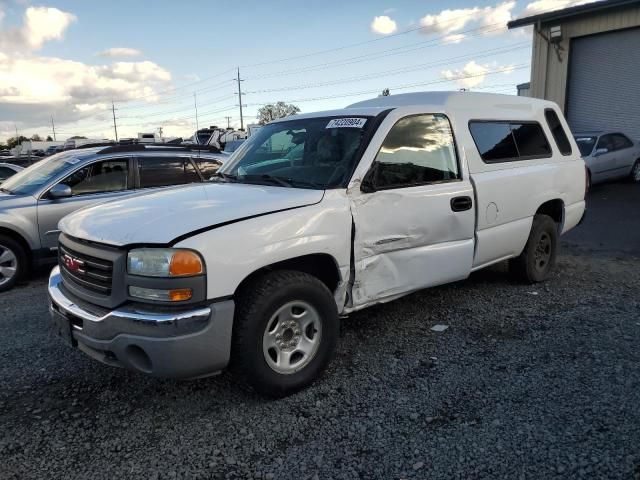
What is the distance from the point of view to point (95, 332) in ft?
9.71

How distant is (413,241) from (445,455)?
165 centimetres

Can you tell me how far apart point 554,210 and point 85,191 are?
557 cm

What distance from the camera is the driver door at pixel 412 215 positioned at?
3635mm

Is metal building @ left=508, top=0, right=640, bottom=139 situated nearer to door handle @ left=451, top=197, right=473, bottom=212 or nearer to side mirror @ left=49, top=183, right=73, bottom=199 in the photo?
door handle @ left=451, top=197, right=473, bottom=212

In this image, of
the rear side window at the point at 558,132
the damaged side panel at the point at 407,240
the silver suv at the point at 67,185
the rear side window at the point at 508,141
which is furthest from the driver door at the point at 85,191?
the rear side window at the point at 558,132

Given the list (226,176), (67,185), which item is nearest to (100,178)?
(67,185)

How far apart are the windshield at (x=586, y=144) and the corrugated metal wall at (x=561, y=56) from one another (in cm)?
352

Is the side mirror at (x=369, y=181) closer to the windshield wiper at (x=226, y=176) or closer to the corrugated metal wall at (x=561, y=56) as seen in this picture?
the windshield wiper at (x=226, y=176)

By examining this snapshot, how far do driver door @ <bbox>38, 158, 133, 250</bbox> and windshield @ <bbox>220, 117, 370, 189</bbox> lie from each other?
257 centimetres

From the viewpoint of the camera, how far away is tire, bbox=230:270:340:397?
9.84ft

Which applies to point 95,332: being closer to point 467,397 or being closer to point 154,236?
point 154,236

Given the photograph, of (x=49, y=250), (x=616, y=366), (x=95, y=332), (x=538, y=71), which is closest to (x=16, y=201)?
(x=49, y=250)

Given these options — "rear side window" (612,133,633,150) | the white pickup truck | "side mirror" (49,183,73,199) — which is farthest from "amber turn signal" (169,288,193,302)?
"rear side window" (612,133,633,150)

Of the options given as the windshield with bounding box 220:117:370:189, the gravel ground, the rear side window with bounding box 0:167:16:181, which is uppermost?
A: the windshield with bounding box 220:117:370:189
